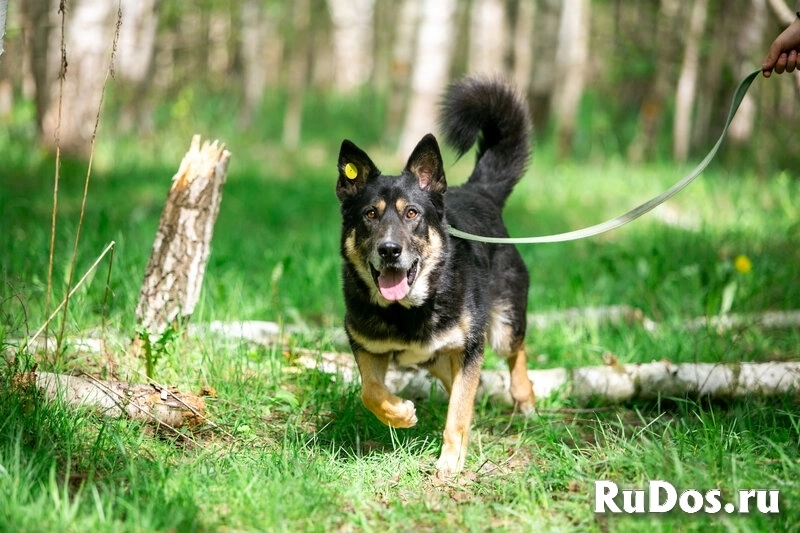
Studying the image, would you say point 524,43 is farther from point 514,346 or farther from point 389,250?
point 389,250

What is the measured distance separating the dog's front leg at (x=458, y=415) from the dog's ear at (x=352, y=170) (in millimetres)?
983

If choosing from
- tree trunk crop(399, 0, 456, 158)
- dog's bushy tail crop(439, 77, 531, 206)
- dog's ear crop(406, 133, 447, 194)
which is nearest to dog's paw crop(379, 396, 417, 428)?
dog's ear crop(406, 133, 447, 194)

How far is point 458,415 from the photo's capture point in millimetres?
3826

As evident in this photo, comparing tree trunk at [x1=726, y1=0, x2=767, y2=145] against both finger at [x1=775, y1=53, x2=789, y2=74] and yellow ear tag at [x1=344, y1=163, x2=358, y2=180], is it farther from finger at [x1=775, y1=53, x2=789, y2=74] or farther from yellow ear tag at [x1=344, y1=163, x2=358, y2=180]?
yellow ear tag at [x1=344, y1=163, x2=358, y2=180]

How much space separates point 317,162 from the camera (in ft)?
40.4

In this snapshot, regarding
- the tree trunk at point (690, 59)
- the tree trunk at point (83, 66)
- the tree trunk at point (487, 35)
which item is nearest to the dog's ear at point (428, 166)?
the tree trunk at point (83, 66)

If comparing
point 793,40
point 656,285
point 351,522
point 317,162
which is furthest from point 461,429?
point 317,162

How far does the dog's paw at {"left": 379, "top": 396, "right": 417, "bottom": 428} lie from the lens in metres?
3.78

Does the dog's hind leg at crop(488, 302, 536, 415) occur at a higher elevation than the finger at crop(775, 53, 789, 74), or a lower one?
lower

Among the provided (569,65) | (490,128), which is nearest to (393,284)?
(490,128)

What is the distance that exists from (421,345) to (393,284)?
336 mm

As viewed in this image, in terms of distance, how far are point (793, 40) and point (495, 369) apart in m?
2.49

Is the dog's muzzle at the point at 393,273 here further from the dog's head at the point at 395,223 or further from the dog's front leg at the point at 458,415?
the dog's front leg at the point at 458,415

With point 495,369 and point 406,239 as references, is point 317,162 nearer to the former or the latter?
point 495,369
